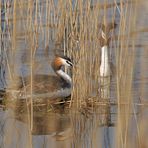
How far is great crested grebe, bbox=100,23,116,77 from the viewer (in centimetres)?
654

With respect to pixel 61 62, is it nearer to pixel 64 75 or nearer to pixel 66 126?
pixel 64 75

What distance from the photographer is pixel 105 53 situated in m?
6.84

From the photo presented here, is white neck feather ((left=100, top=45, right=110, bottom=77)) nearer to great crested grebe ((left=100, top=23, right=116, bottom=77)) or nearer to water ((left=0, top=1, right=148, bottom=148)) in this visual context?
great crested grebe ((left=100, top=23, right=116, bottom=77))

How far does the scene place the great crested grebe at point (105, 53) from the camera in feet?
21.4

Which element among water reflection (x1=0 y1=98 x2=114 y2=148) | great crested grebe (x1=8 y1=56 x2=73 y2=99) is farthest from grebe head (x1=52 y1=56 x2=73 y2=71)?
water reflection (x1=0 y1=98 x2=114 y2=148)

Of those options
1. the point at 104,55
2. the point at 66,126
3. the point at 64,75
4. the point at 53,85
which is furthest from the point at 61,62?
the point at 66,126

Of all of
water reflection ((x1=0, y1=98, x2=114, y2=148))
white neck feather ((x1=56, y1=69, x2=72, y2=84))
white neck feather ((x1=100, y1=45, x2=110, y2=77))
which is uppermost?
white neck feather ((x1=100, y1=45, x2=110, y2=77))

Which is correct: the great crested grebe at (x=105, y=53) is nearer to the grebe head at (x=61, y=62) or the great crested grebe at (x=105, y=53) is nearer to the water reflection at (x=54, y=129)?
the grebe head at (x=61, y=62)

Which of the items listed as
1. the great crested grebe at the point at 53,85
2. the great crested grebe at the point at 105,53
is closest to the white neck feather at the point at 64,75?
the great crested grebe at the point at 53,85

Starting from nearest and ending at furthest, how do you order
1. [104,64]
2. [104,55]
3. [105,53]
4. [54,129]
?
[54,129] < [104,64] < [104,55] < [105,53]

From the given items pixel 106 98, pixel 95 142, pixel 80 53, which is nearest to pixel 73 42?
pixel 80 53

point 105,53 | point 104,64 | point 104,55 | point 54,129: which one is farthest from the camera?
point 105,53

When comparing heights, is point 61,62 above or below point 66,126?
above

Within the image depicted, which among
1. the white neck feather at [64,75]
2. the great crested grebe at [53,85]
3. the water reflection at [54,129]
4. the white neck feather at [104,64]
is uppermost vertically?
the white neck feather at [104,64]
